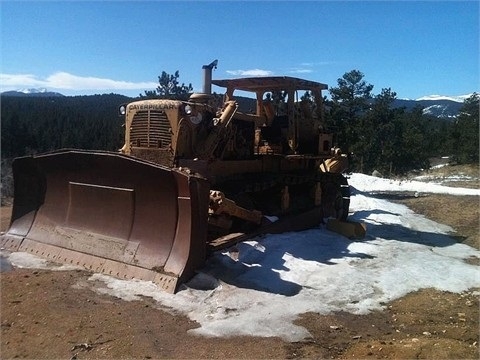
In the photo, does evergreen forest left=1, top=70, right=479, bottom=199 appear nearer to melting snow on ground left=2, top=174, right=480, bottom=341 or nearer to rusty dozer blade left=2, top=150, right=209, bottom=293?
melting snow on ground left=2, top=174, right=480, bottom=341

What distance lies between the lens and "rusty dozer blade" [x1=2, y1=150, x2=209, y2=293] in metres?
5.72

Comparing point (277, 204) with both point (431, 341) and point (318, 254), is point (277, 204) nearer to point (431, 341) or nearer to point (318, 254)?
point (318, 254)

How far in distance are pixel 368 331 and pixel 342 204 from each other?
21.8ft

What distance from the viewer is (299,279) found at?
20.7 ft

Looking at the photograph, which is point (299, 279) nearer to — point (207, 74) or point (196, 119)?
point (196, 119)

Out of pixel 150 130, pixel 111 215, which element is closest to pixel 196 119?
pixel 150 130

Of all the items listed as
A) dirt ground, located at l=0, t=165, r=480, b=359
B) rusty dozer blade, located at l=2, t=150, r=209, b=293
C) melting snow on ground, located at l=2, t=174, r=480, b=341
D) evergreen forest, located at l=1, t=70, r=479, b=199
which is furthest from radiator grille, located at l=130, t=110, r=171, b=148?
evergreen forest, located at l=1, t=70, r=479, b=199

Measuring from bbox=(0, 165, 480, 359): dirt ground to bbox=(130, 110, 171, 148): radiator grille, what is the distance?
2231 millimetres

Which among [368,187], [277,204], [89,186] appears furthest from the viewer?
[368,187]

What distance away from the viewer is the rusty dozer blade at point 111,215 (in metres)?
5.72

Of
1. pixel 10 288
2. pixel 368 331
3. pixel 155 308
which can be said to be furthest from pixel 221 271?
pixel 10 288

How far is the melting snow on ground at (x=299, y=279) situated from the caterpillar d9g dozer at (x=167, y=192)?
255 mm

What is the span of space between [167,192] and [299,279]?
6.81 feet

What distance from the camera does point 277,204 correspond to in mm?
9484
